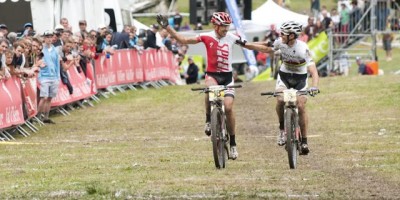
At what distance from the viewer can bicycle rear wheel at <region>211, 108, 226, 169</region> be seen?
53.6 feet

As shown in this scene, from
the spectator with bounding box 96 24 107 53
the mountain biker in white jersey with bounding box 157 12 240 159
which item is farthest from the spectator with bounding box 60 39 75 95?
the mountain biker in white jersey with bounding box 157 12 240 159

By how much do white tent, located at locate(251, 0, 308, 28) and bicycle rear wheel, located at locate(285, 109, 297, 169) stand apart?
4377cm

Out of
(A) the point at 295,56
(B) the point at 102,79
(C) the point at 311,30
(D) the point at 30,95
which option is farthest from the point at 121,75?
(A) the point at 295,56

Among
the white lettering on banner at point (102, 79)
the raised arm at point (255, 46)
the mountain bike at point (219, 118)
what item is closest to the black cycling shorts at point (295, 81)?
the raised arm at point (255, 46)

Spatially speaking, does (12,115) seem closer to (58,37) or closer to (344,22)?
(58,37)

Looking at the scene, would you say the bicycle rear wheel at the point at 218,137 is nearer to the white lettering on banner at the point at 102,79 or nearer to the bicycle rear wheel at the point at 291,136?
the bicycle rear wheel at the point at 291,136

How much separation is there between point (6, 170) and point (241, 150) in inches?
166

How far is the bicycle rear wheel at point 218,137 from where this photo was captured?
643 inches

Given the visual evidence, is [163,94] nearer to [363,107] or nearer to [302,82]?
[363,107]

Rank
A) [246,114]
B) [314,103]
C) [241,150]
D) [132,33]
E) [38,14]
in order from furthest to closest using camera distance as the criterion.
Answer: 1. [132,33]
2. [38,14]
3. [314,103]
4. [246,114]
5. [241,150]

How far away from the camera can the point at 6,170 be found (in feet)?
56.3

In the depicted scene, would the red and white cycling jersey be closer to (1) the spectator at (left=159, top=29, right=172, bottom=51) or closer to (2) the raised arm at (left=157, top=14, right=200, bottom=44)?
(2) the raised arm at (left=157, top=14, right=200, bottom=44)

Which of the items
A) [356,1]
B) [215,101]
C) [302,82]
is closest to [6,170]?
[215,101]

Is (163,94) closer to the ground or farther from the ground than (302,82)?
closer to the ground
